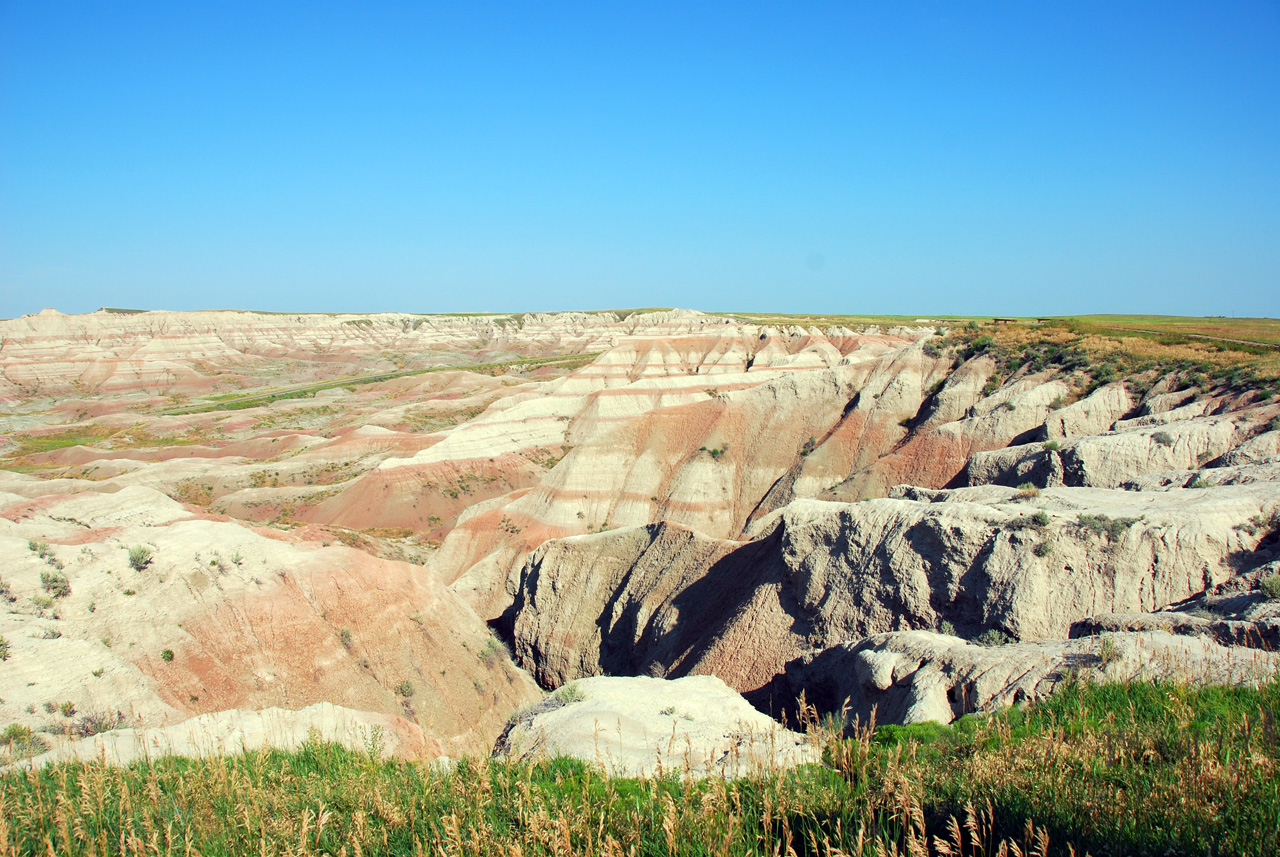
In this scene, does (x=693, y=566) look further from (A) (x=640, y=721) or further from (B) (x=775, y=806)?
(B) (x=775, y=806)

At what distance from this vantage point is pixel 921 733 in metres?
8.77

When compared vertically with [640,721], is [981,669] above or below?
above

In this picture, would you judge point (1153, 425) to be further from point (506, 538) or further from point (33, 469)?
point (33, 469)

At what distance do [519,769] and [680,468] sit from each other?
1539 inches

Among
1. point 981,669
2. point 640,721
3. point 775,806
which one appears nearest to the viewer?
point 775,806

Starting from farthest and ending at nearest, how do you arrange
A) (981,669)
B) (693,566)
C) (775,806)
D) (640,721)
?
(693,566) → (640,721) → (981,669) → (775,806)

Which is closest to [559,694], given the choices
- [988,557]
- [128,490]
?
[988,557]

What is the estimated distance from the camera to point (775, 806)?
4.29 m

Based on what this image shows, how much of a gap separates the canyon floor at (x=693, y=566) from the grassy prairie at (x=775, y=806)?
65 centimetres

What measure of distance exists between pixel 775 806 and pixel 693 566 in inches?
915

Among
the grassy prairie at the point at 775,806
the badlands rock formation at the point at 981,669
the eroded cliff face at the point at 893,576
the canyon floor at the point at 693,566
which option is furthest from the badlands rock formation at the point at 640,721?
the eroded cliff face at the point at 893,576

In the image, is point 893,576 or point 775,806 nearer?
point 775,806

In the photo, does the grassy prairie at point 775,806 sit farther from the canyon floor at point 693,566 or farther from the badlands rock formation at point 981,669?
the badlands rock formation at point 981,669

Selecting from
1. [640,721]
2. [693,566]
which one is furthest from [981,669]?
[693,566]
